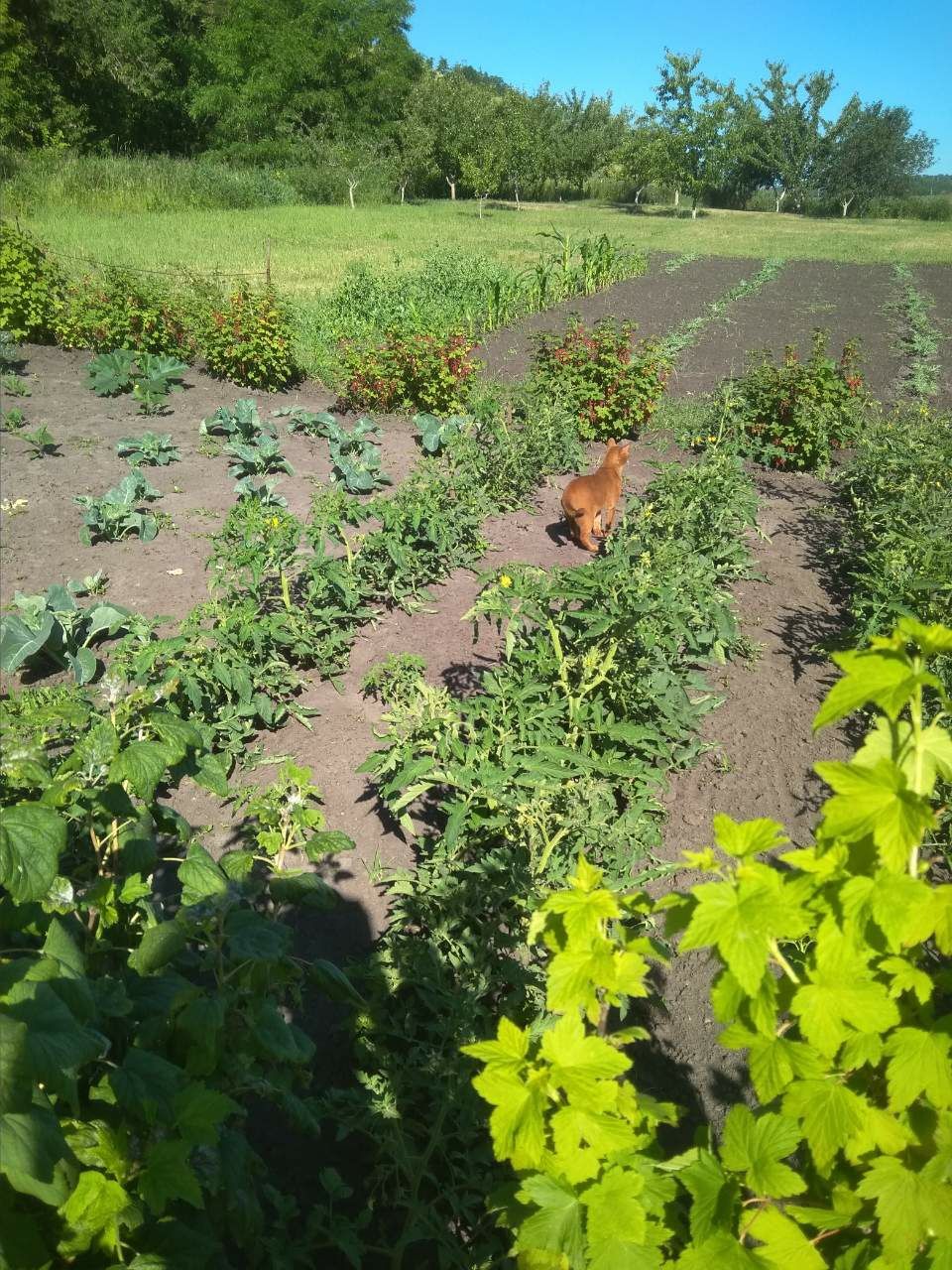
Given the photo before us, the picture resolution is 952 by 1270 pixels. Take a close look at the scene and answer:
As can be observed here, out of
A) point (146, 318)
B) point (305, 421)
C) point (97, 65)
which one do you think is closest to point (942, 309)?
point (305, 421)

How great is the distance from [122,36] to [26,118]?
5.74 meters

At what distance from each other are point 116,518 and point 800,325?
10.9m

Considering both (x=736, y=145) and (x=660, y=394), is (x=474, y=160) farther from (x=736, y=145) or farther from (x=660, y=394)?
(x=660, y=394)

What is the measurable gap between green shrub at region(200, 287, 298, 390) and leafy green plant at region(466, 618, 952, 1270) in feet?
28.1

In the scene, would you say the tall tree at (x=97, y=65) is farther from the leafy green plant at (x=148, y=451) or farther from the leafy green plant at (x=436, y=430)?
the leafy green plant at (x=436, y=430)

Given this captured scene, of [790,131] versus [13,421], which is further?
[790,131]

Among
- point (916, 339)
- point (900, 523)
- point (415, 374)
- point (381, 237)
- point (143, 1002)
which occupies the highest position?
point (381, 237)

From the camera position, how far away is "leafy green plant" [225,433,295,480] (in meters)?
6.25

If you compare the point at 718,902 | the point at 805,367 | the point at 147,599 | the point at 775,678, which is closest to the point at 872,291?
the point at 805,367

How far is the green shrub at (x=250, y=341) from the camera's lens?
328 inches

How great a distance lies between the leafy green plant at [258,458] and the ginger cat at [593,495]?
269cm

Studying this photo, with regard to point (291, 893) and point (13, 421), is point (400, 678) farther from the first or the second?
point (13, 421)

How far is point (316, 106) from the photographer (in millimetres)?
39219

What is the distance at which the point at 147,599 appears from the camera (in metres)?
4.74
